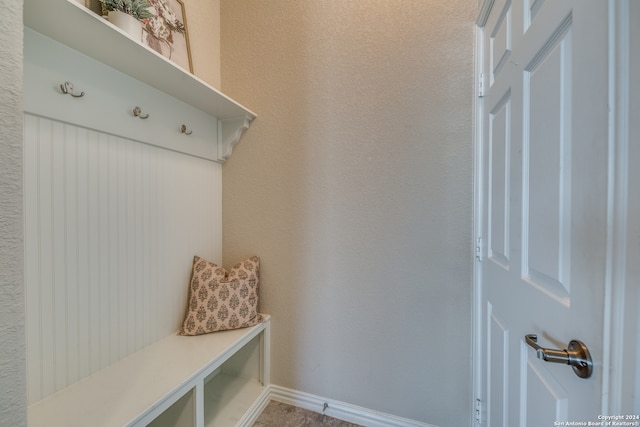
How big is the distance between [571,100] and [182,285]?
66.3 inches

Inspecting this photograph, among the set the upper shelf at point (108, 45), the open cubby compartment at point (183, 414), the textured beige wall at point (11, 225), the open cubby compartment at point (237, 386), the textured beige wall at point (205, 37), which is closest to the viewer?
the textured beige wall at point (11, 225)

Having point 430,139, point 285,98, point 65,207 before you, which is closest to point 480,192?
point 430,139

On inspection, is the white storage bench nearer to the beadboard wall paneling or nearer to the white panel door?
the beadboard wall paneling

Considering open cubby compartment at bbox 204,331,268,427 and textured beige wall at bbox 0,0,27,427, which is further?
open cubby compartment at bbox 204,331,268,427

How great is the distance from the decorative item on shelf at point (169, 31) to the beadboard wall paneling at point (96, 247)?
498mm

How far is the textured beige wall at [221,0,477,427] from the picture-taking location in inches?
46.5

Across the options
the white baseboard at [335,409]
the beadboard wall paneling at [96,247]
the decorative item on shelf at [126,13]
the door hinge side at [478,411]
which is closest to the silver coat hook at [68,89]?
the beadboard wall paneling at [96,247]

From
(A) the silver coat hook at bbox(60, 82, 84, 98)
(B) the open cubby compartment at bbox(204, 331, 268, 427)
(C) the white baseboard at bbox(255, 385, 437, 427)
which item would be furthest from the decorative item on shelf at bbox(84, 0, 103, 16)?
(C) the white baseboard at bbox(255, 385, 437, 427)

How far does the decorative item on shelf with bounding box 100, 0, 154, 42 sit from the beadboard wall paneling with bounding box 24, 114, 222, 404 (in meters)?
0.41

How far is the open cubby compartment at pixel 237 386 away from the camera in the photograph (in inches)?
49.1

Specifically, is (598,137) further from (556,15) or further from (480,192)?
(480,192)

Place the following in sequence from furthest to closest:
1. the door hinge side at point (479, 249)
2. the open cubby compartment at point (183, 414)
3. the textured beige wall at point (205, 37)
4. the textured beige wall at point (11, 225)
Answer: the textured beige wall at point (205, 37) → the door hinge side at point (479, 249) → the open cubby compartment at point (183, 414) → the textured beige wall at point (11, 225)

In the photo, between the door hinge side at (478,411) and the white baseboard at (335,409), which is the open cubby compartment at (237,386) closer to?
the white baseboard at (335,409)

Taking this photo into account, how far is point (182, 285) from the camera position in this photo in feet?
4.34
